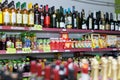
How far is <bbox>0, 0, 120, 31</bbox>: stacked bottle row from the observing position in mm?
3021

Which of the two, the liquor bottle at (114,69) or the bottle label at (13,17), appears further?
the bottle label at (13,17)

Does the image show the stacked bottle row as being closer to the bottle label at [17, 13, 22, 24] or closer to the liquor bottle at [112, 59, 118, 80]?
the bottle label at [17, 13, 22, 24]

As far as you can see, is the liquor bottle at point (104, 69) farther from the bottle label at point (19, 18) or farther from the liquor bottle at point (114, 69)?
the bottle label at point (19, 18)

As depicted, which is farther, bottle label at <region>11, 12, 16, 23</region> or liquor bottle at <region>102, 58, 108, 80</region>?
bottle label at <region>11, 12, 16, 23</region>

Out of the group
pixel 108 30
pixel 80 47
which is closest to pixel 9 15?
pixel 80 47

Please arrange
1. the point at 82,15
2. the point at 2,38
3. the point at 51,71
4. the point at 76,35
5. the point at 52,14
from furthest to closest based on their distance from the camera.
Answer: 1. the point at 76,35
2. the point at 82,15
3. the point at 52,14
4. the point at 2,38
5. the point at 51,71

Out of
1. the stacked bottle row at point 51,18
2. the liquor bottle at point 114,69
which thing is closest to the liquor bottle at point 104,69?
the liquor bottle at point 114,69

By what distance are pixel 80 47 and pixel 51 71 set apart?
259 centimetres

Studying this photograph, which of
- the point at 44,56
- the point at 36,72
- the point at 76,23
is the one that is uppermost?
the point at 76,23

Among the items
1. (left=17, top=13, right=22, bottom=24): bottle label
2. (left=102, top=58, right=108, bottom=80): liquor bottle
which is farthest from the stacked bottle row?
(left=102, top=58, right=108, bottom=80): liquor bottle

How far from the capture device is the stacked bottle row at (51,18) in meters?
3.02

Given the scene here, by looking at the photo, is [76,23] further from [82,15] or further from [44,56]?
[44,56]

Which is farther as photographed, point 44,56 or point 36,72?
point 44,56

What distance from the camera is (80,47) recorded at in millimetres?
3738
